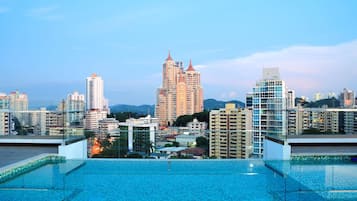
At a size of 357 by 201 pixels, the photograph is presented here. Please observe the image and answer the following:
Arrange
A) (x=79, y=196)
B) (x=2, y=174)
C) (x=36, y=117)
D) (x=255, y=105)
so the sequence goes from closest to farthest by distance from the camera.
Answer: (x=2, y=174) < (x=79, y=196) < (x=36, y=117) < (x=255, y=105)

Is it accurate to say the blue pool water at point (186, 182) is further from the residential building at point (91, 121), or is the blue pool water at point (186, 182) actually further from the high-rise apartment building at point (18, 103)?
the high-rise apartment building at point (18, 103)

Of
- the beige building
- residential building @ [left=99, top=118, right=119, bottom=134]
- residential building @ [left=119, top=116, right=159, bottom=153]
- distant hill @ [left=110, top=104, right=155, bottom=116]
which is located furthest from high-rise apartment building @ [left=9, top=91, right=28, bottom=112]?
distant hill @ [left=110, top=104, right=155, bottom=116]

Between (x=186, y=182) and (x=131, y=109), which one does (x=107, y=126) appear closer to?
(x=186, y=182)

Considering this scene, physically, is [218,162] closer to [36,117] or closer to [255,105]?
[255,105]

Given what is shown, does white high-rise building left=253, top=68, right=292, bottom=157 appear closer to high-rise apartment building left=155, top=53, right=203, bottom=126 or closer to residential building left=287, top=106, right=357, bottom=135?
residential building left=287, top=106, right=357, bottom=135

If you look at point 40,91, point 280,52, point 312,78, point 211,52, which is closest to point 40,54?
point 40,91

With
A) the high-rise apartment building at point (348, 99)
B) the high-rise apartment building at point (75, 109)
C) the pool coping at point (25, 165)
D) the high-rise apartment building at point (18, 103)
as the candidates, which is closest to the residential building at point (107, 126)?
the high-rise apartment building at point (75, 109)

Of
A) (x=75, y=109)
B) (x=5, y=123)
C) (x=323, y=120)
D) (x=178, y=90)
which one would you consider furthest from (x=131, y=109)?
(x=178, y=90)
